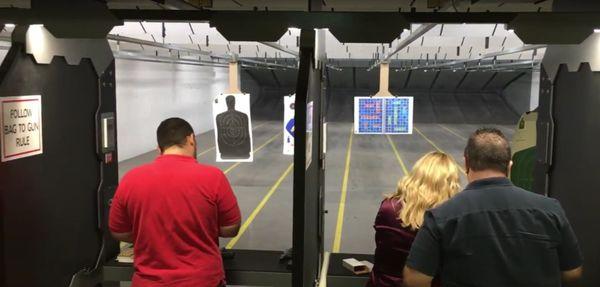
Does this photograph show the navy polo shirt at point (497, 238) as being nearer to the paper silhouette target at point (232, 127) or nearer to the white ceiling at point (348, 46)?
the paper silhouette target at point (232, 127)

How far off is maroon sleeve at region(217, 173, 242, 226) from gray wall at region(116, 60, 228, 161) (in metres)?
9.12

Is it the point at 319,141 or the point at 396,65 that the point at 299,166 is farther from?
the point at 396,65

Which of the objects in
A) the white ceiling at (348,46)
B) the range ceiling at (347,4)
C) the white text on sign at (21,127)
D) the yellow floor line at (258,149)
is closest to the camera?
the white text on sign at (21,127)

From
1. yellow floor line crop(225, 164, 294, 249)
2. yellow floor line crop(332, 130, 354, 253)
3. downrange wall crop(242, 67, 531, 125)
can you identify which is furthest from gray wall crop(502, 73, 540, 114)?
yellow floor line crop(225, 164, 294, 249)

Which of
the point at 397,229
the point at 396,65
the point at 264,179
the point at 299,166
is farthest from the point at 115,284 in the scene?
the point at 396,65

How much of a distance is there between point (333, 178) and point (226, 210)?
8051 millimetres

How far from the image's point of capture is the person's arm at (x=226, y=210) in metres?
2.44

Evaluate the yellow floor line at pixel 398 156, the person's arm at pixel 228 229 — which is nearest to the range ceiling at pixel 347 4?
the person's arm at pixel 228 229

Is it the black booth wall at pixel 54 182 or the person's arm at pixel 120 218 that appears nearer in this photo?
the person's arm at pixel 120 218

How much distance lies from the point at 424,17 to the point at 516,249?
1677 millimetres

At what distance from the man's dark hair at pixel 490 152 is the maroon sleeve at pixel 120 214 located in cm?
152

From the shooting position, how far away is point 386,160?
493 inches

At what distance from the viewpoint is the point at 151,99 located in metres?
13.0

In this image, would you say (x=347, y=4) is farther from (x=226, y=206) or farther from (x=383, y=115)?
(x=383, y=115)
